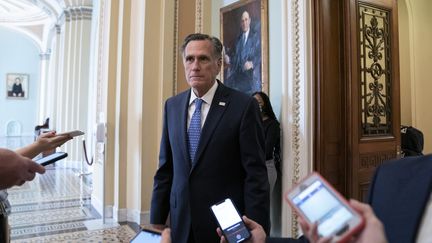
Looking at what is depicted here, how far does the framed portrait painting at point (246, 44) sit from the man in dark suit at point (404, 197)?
9.03 feet

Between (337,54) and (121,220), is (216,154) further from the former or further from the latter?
(121,220)

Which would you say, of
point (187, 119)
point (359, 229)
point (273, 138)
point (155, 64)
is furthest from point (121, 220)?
point (359, 229)

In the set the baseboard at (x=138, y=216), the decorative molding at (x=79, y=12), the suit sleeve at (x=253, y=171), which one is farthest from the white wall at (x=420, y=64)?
the decorative molding at (x=79, y=12)

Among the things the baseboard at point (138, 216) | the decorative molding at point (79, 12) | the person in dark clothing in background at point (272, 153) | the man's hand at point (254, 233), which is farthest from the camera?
the decorative molding at point (79, 12)

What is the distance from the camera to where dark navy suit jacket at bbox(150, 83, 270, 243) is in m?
1.79

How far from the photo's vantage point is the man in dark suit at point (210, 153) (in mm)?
1790

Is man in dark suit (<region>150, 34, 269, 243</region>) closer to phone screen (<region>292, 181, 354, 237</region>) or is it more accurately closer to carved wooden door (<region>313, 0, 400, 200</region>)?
phone screen (<region>292, 181, 354, 237</region>)

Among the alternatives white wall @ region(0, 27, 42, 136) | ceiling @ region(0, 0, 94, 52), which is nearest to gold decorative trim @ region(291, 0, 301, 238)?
ceiling @ region(0, 0, 94, 52)

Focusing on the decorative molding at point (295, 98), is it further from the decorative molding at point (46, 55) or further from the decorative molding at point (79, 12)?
the decorative molding at point (46, 55)

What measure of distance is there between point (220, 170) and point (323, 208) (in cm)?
116

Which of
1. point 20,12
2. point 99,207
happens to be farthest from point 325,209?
point 20,12

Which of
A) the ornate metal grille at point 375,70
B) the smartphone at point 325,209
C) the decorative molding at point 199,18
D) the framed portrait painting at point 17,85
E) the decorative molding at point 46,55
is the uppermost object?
the decorative molding at point 46,55

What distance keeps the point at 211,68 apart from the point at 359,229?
1440 mm

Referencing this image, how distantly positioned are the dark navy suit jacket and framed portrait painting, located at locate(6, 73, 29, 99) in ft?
78.8
